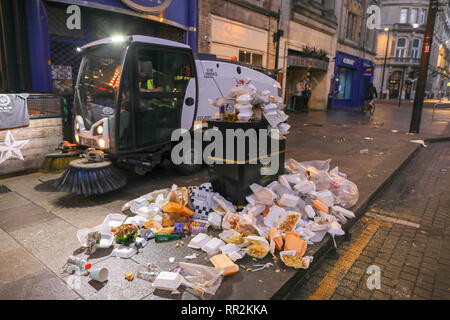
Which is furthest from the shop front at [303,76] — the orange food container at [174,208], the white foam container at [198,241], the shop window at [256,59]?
the white foam container at [198,241]

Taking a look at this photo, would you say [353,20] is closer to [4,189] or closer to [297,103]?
[297,103]

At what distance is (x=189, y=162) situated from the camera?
19.1ft

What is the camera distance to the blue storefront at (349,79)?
24.2 m

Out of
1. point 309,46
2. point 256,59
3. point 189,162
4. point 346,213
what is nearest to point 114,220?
point 189,162

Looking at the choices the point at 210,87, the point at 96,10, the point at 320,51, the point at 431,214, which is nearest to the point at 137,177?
the point at 210,87

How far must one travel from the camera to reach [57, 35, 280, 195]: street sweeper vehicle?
4.54 meters

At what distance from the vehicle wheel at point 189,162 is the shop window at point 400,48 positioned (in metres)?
60.0

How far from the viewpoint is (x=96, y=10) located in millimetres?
8328

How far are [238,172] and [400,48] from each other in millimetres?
61643

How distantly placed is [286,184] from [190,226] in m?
1.45

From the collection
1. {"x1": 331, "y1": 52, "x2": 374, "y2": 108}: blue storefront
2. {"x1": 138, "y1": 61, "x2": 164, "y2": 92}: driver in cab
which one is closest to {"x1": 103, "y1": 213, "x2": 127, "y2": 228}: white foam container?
{"x1": 138, "y1": 61, "x2": 164, "y2": 92}: driver in cab

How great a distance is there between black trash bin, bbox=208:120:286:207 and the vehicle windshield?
1.80 metres

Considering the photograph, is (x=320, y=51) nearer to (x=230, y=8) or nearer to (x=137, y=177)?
(x=230, y=8)

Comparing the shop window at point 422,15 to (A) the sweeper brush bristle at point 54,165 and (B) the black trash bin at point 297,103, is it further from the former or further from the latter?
(A) the sweeper brush bristle at point 54,165
